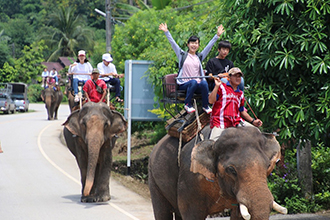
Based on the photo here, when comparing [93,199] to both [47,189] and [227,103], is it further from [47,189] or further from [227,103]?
Result: [227,103]

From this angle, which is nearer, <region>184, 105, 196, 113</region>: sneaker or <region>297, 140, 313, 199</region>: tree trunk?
<region>184, 105, 196, 113</region>: sneaker

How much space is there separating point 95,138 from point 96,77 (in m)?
1.67

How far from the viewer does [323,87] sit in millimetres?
9070

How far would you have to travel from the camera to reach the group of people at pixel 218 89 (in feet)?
21.7

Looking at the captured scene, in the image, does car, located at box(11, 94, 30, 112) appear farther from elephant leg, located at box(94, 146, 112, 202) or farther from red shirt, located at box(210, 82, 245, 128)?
red shirt, located at box(210, 82, 245, 128)

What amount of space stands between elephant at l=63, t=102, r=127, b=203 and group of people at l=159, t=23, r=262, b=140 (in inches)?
164

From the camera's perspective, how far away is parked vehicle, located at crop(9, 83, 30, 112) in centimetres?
4572

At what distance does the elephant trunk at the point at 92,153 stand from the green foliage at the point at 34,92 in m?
54.1

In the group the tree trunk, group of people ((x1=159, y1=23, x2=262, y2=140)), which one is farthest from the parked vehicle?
group of people ((x1=159, y1=23, x2=262, y2=140))

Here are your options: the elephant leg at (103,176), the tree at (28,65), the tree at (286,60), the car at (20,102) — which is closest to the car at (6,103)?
the car at (20,102)

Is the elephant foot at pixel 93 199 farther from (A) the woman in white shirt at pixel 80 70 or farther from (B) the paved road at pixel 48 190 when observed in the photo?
(A) the woman in white shirt at pixel 80 70

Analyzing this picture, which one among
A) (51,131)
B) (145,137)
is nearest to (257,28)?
(145,137)

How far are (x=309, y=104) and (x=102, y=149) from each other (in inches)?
211

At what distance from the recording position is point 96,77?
1291 cm
